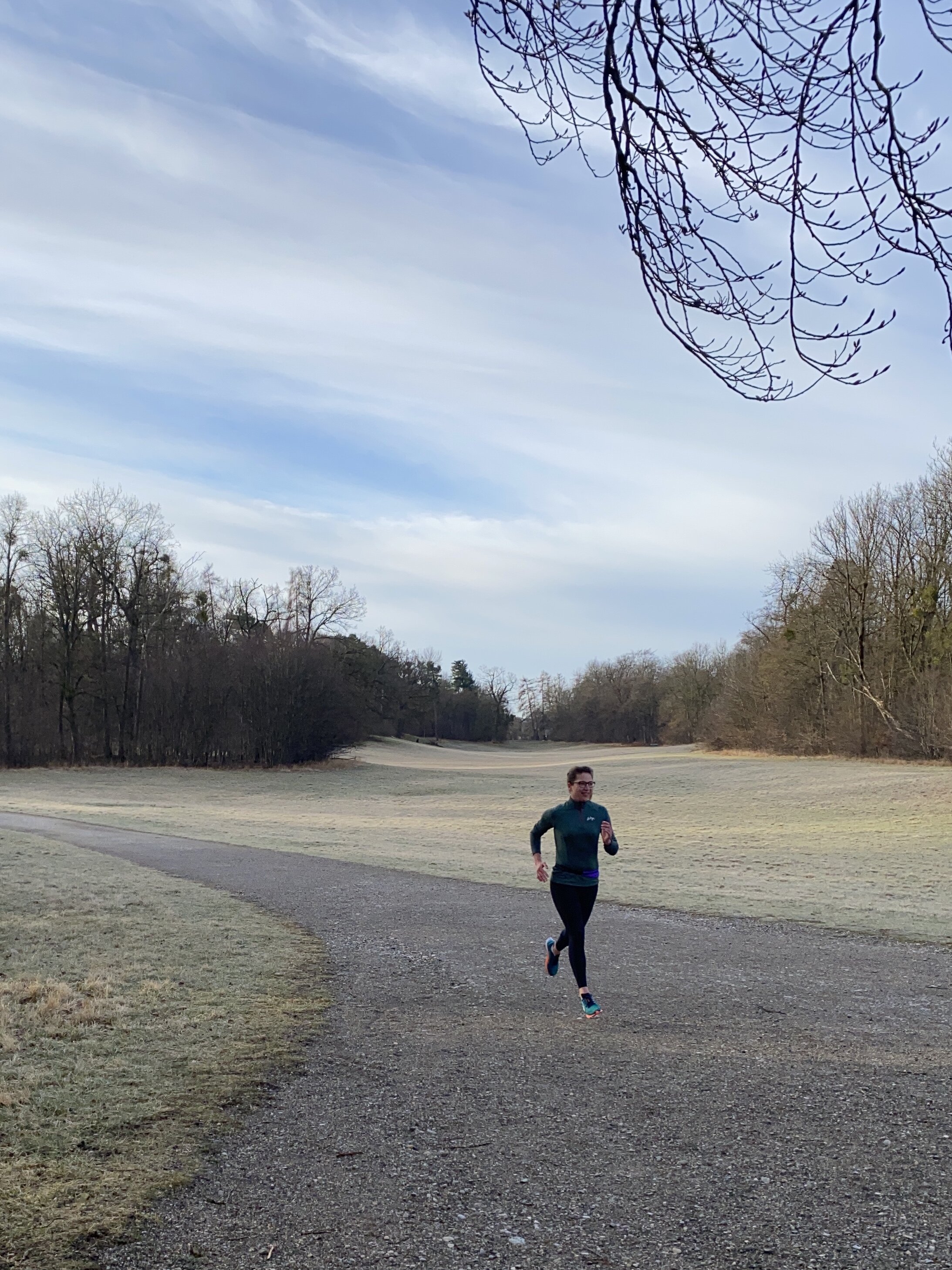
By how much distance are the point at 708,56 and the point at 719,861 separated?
1824cm

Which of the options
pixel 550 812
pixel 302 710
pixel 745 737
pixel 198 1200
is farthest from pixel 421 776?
pixel 198 1200

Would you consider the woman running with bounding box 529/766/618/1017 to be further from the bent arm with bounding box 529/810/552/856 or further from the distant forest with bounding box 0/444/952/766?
the distant forest with bounding box 0/444/952/766

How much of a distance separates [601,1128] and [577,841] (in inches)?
100

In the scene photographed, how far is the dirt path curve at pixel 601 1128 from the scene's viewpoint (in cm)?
376

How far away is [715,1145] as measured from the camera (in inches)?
184

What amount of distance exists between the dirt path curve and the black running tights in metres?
0.42

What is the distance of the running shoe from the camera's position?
7.05 metres

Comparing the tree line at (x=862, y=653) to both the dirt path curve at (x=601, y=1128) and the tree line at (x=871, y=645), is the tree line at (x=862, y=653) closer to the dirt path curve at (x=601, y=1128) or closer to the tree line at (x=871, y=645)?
the tree line at (x=871, y=645)

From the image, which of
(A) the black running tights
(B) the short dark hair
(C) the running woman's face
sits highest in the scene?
(B) the short dark hair

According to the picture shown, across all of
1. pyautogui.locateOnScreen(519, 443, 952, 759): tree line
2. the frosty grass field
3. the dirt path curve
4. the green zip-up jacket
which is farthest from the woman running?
pyautogui.locateOnScreen(519, 443, 952, 759): tree line

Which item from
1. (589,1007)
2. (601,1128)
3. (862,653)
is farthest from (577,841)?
(862,653)

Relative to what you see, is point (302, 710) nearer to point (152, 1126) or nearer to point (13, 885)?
point (13, 885)

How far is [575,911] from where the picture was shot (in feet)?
24.0

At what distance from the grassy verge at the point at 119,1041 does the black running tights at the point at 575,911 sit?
192 cm
